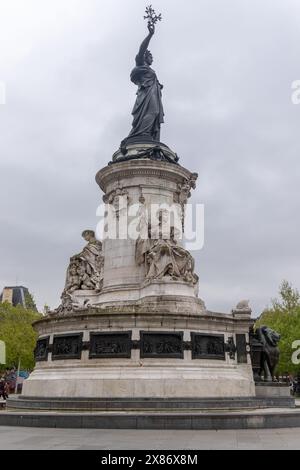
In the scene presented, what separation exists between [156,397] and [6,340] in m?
31.6

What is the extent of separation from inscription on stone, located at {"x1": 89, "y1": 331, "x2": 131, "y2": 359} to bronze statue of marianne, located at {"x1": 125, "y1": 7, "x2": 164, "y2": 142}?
1157 cm

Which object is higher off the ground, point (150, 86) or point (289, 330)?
point (150, 86)

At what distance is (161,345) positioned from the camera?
18453 mm

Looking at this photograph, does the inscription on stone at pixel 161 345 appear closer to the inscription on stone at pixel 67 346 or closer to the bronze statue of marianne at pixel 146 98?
the inscription on stone at pixel 67 346

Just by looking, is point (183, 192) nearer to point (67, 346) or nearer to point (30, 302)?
point (67, 346)

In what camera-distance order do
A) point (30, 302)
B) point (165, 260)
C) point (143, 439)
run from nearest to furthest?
point (143, 439) < point (165, 260) < point (30, 302)

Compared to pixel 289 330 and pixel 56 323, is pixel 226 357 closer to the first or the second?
pixel 56 323

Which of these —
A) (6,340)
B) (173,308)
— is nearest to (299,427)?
(173,308)

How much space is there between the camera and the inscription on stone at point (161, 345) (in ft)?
60.2

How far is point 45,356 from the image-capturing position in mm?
20406

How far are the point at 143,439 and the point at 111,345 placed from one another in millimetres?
6837

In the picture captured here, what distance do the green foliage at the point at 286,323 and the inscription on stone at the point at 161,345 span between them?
1065 inches

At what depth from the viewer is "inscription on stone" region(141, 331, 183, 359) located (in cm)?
1834

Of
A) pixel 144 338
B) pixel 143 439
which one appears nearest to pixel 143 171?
pixel 144 338
